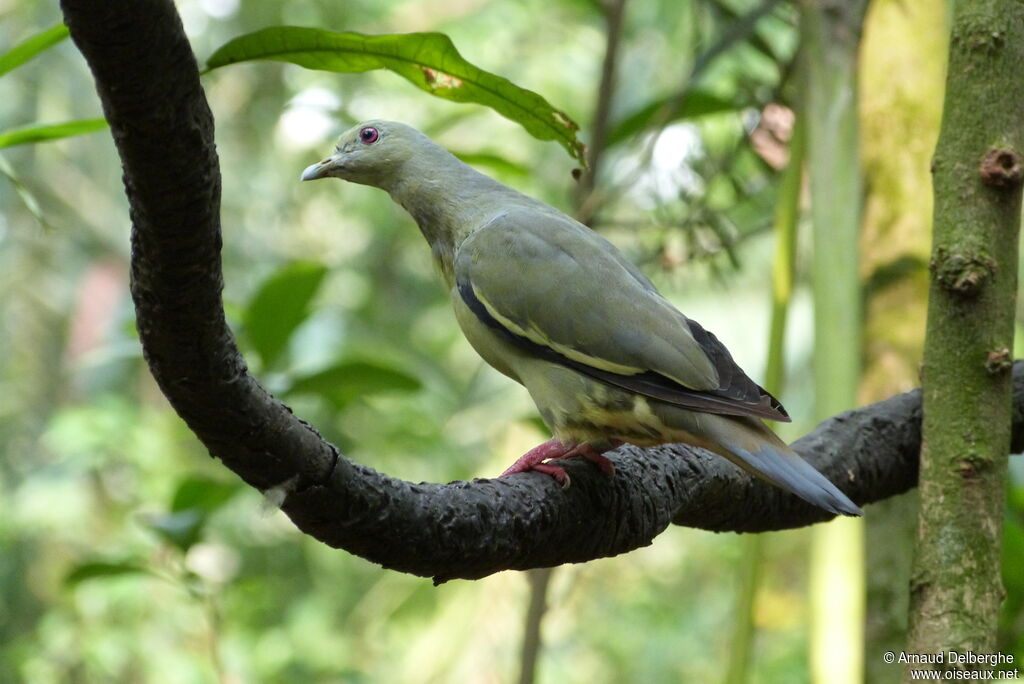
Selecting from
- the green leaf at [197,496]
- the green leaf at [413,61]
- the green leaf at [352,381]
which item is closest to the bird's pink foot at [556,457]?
the green leaf at [413,61]

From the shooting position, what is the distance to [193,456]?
8273mm

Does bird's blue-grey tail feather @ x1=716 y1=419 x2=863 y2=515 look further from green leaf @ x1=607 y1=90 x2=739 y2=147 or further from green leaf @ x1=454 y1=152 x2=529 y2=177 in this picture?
green leaf @ x1=607 y1=90 x2=739 y2=147

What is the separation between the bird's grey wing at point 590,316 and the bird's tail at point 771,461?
0.13ft

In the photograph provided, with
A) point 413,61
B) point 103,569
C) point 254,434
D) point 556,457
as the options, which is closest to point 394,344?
point 103,569

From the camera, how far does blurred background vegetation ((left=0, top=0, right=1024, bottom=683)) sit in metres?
3.82

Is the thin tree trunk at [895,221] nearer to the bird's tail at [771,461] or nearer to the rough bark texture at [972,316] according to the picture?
the rough bark texture at [972,316]

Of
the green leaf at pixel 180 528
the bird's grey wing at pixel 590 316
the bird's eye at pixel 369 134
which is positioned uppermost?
the bird's eye at pixel 369 134

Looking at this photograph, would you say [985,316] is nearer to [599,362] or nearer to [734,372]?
[734,372]

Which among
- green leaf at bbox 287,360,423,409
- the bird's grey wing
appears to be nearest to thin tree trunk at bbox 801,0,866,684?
the bird's grey wing

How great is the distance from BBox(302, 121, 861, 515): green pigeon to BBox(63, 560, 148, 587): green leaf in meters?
1.73

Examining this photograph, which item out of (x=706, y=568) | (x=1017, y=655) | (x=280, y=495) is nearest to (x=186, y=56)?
(x=280, y=495)

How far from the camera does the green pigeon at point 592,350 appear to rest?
2293mm

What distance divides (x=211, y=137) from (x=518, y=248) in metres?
1.49

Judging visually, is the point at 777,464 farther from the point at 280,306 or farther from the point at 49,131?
the point at 280,306
